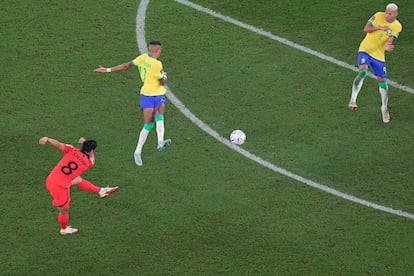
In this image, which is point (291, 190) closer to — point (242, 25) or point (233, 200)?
point (233, 200)

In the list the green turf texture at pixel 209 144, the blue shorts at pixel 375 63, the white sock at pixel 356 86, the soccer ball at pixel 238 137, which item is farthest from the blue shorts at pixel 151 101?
the blue shorts at pixel 375 63

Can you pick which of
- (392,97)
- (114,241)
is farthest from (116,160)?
(392,97)

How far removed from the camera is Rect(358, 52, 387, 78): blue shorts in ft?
Answer: 63.9

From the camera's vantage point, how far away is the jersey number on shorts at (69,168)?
16498 mm

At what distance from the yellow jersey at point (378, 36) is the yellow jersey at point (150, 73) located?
4.63 metres

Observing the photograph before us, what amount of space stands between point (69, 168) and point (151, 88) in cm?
235

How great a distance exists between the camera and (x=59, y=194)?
16.5m

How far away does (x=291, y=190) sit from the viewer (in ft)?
59.4

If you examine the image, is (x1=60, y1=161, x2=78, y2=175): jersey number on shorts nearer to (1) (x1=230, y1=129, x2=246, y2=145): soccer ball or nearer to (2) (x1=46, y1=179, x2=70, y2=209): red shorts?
(2) (x1=46, y1=179, x2=70, y2=209): red shorts

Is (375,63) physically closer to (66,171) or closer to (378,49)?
(378,49)

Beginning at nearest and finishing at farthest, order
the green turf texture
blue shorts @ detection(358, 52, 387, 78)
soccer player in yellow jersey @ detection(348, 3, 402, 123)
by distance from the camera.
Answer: the green turf texture → soccer player in yellow jersey @ detection(348, 3, 402, 123) → blue shorts @ detection(358, 52, 387, 78)

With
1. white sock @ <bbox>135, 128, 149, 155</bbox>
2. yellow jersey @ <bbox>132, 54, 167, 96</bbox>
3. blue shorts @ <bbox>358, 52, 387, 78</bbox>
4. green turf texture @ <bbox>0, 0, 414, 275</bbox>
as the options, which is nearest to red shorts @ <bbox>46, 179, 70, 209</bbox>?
green turf texture @ <bbox>0, 0, 414, 275</bbox>

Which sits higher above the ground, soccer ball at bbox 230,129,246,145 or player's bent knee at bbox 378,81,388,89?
player's bent knee at bbox 378,81,388,89

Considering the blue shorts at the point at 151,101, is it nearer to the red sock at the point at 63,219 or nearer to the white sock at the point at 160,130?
the white sock at the point at 160,130
